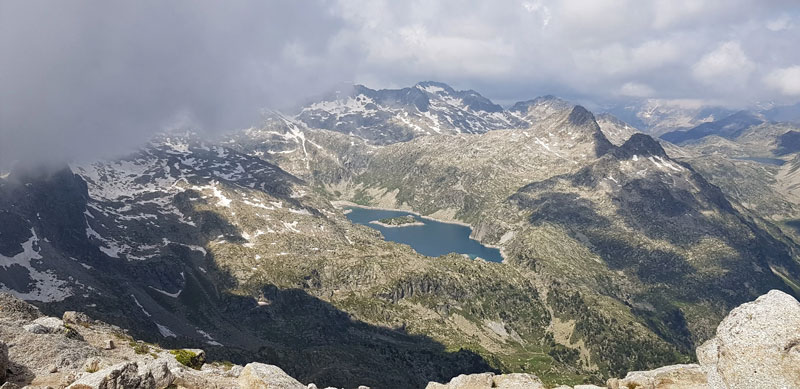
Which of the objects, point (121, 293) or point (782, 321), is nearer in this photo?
point (782, 321)

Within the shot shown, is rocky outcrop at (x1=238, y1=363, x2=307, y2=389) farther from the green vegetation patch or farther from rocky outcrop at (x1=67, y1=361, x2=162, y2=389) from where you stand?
the green vegetation patch

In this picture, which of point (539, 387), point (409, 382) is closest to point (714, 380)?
point (539, 387)

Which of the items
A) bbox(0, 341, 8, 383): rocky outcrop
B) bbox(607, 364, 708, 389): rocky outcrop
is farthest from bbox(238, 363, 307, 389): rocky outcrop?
bbox(607, 364, 708, 389): rocky outcrop

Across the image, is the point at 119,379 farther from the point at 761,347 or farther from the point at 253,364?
the point at 761,347

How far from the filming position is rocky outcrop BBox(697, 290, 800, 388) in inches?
715

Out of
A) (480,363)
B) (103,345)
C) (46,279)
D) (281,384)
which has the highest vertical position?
(46,279)

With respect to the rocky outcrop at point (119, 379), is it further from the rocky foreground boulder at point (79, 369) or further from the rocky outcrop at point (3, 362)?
the rocky outcrop at point (3, 362)

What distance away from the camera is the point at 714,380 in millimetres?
20125

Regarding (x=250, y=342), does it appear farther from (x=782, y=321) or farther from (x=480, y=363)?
(x=782, y=321)

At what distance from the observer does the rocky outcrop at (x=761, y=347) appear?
59.6 feet

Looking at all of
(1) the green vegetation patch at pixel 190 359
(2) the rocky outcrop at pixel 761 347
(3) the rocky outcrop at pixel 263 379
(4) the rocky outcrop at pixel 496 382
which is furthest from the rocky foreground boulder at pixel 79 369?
(2) the rocky outcrop at pixel 761 347

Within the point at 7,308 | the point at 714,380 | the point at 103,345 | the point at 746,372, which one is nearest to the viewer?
the point at 746,372

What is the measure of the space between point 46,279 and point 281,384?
212 meters

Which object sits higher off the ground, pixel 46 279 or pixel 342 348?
pixel 46 279
